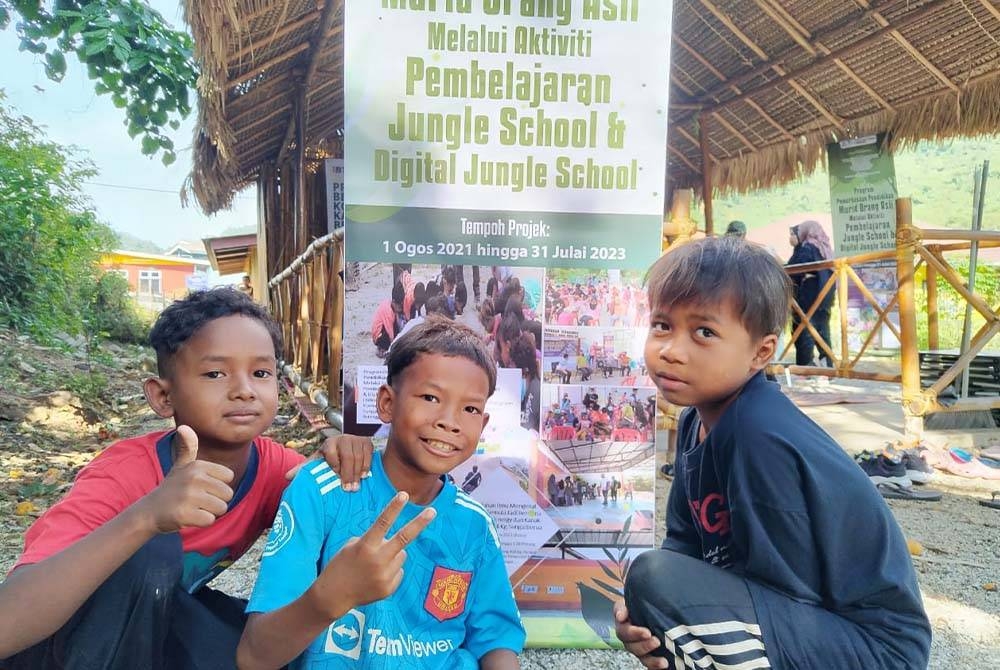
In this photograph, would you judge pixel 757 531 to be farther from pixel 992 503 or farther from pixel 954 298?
pixel 954 298

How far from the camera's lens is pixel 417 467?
4.67 feet

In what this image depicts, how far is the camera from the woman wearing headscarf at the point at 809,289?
7176 mm

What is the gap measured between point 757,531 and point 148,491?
50.1 inches

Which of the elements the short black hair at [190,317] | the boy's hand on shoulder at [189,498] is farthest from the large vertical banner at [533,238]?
the boy's hand on shoulder at [189,498]

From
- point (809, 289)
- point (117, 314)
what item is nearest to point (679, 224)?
point (809, 289)

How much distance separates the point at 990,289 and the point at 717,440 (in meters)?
13.8

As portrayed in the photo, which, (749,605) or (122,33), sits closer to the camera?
(749,605)

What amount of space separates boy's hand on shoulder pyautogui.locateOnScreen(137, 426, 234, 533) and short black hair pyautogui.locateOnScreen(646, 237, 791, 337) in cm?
100

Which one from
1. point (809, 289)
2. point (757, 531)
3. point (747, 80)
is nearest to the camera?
point (757, 531)

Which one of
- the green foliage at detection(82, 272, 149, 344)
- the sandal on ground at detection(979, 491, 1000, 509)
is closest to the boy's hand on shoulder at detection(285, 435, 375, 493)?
the sandal on ground at detection(979, 491, 1000, 509)

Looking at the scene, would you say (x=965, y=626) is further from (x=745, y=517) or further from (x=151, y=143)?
(x=151, y=143)

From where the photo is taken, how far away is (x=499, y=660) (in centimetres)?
138

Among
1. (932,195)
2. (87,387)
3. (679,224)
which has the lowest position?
(87,387)

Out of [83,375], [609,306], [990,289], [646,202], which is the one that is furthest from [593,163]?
[990,289]
